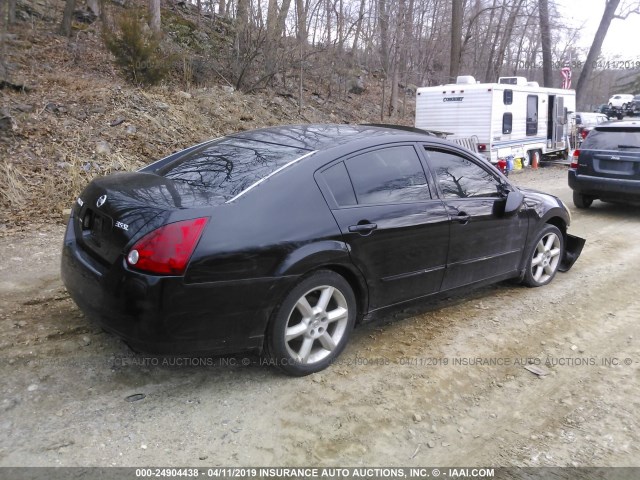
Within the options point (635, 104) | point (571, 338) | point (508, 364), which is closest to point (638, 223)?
point (571, 338)

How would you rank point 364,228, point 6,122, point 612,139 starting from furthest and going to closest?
point 612,139 → point 6,122 → point 364,228

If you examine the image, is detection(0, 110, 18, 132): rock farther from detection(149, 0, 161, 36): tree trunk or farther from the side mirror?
the side mirror

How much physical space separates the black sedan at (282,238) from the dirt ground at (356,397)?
35 cm

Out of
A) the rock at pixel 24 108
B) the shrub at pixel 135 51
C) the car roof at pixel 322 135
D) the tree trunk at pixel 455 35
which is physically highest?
the tree trunk at pixel 455 35

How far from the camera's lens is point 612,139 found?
8.98 metres

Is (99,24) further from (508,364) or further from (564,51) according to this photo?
(564,51)

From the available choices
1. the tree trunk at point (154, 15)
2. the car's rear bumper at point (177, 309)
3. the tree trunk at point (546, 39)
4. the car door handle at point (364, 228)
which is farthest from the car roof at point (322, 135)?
the tree trunk at point (546, 39)

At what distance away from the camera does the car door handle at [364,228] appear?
142 inches

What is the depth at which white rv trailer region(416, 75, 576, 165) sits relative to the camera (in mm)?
14016

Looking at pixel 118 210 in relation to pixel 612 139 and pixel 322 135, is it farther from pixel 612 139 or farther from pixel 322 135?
pixel 612 139

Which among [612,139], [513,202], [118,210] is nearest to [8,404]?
[118,210]

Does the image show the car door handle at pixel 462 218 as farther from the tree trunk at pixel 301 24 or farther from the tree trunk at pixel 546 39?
the tree trunk at pixel 546 39

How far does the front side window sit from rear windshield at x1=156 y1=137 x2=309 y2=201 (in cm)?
121

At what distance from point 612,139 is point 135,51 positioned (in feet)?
31.6
